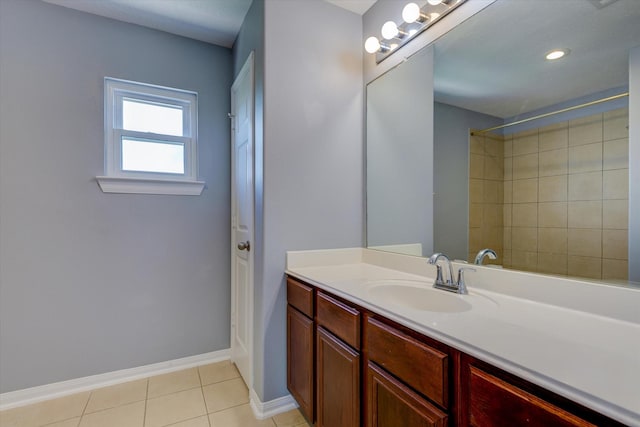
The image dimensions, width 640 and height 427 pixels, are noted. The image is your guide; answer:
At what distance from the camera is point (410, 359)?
836mm

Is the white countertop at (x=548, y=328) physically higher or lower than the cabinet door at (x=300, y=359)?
higher

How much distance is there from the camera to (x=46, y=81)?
70.9 inches

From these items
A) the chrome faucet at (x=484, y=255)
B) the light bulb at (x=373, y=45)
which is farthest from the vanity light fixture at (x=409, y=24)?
the chrome faucet at (x=484, y=255)

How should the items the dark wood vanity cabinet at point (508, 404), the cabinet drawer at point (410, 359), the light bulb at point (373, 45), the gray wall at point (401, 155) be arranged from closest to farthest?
1. the dark wood vanity cabinet at point (508, 404)
2. the cabinet drawer at point (410, 359)
3. the gray wall at point (401, 155)
4. the light bulb at point (373, 45)

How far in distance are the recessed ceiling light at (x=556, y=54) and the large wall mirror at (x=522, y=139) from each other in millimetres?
14

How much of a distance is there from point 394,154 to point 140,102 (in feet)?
6.07

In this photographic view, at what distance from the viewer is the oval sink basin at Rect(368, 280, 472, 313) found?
115 centimetres

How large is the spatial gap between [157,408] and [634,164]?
2.45 meters

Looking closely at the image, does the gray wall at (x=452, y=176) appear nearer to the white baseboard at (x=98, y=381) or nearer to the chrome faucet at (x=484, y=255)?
the chrome faucet at (x=484, y=255)

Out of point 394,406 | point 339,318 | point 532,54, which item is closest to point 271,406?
point 339,318

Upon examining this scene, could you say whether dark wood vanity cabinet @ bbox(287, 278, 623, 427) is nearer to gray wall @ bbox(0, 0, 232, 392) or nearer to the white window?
gray wall @ bbox(0, 0, 232, 392)

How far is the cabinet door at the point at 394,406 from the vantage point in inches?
30.5

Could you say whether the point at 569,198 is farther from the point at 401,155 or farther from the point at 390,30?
the point at 390,30

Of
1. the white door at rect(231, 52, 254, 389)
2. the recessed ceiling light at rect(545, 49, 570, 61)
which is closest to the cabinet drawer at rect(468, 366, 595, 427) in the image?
the recessed ceiling light at rect(545, 49, 570, 61)
